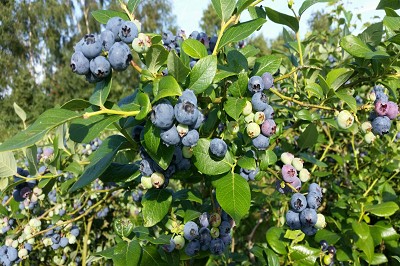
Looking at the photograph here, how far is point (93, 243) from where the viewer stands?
241 centimetres

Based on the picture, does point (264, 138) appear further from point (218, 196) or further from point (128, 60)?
point (128, 60)

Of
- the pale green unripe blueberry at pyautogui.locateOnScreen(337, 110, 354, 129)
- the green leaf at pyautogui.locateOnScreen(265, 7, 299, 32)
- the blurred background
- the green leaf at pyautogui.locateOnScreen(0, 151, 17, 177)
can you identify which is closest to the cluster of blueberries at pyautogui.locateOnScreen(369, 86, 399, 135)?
the pale green unripe blueberry at pyautogui.locateOnScreen(337, 110, 354, 129)

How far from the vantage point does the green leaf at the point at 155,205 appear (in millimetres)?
849

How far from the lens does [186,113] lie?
2.02ft

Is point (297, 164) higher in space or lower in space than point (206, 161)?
lower

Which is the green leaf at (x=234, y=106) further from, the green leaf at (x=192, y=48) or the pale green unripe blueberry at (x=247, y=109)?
the green leaf at (x=192, y=48)

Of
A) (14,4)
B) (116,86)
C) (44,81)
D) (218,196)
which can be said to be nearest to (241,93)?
(218,196)

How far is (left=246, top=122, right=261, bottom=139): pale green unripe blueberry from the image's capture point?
2.51ft

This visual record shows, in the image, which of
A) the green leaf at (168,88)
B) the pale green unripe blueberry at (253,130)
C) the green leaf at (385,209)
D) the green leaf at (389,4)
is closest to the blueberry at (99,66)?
the green leaf at (168,88)

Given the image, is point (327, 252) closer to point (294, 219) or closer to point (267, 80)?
point (294, 219)

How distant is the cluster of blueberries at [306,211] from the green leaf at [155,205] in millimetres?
343

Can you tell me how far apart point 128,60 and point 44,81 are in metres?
22.9

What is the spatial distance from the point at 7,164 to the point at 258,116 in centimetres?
91

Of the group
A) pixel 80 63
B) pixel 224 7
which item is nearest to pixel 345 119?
pixel 224 7
